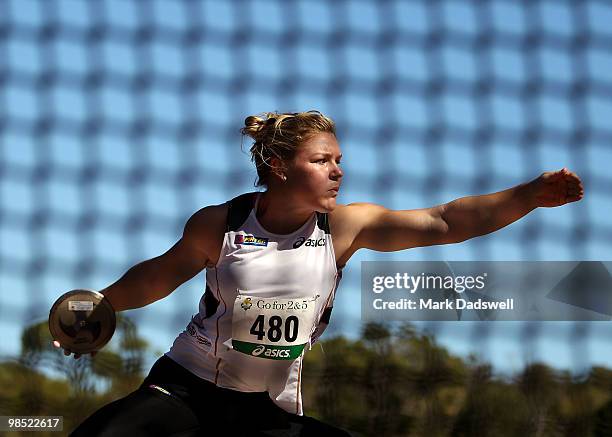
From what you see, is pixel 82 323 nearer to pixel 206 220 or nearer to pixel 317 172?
pixel 206 220

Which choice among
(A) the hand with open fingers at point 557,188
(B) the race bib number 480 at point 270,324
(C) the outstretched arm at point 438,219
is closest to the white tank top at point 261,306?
(B) the race bib number 480 at point 270,324

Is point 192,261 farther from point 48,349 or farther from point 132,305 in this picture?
point 48,349

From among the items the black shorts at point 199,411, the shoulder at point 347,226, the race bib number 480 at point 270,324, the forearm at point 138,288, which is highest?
the shoulder at point 347,226

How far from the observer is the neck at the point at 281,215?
381 cm

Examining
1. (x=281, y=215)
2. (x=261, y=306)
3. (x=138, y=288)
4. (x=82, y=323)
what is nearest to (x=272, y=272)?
Answer: (x=261, y=306)

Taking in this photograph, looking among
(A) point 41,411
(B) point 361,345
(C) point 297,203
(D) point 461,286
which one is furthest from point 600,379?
(C) point 297,203

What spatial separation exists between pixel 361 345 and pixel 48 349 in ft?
10.7

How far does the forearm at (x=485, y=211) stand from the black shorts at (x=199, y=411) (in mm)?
864

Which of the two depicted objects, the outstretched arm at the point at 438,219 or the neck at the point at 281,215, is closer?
the outstretched arm at the point at 438,219

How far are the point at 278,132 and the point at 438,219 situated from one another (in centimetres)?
68

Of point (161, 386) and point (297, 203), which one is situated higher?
point (297, 203)

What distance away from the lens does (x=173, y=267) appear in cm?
386

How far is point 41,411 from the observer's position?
386 inches

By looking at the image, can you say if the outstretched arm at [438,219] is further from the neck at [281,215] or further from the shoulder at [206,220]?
the shoulder at [206,220]
